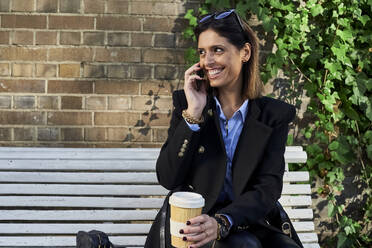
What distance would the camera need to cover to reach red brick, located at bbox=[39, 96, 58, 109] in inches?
142

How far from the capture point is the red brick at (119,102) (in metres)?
3.64

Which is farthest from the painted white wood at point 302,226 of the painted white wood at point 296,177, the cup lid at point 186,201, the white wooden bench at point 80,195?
the cup lid at point 186,201

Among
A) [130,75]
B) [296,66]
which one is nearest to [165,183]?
[130,75]

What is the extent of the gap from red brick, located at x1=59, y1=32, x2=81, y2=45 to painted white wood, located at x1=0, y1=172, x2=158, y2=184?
1.05 metres

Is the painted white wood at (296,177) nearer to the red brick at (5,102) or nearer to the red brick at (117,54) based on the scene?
the red brick at (117,54)

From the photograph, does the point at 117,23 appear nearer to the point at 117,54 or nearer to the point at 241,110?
the point at 117,54

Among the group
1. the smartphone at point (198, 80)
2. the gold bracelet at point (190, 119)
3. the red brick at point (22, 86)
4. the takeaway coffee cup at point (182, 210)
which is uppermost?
the smartphone at point (198, 80)

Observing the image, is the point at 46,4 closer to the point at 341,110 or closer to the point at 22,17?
the point at 22,17

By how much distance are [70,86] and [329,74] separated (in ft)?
6.09

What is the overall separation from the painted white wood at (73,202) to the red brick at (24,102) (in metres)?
0.88

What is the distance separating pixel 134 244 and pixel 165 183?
70cm

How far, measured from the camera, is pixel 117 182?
9.81 ft

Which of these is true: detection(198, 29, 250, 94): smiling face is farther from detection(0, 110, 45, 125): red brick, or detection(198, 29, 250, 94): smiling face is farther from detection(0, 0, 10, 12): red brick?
detection(0, 0, 10, 12): red brick

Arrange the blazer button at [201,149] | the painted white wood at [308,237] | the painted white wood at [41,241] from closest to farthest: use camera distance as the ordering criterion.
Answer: the blazer button at [201,149] → the painted white wood at [41,241] → the painted white wood at [308,237]
